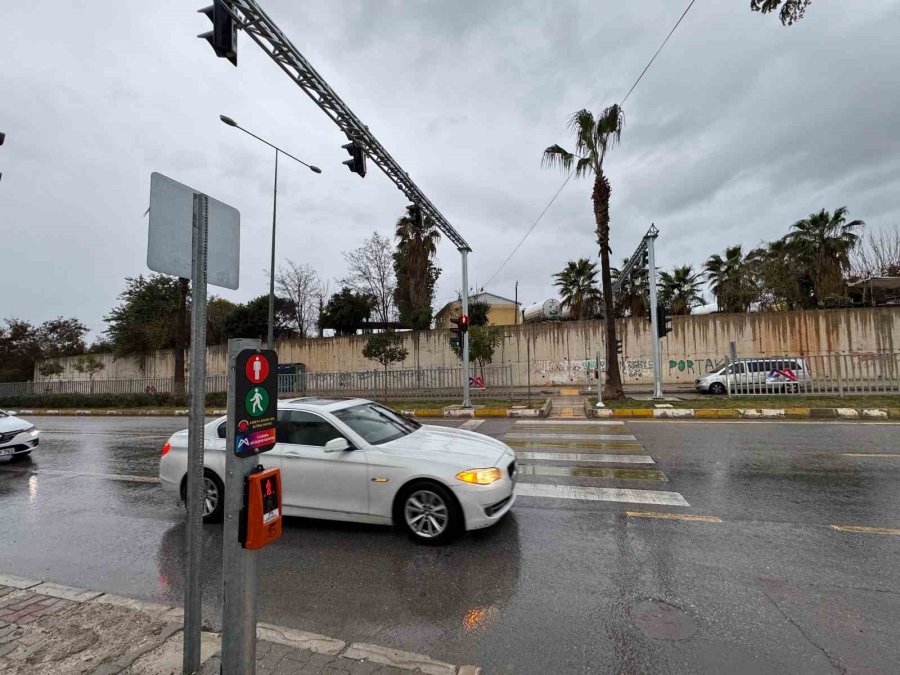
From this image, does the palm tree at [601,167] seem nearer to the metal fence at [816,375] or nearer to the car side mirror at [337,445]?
the metal fence at [816,375]

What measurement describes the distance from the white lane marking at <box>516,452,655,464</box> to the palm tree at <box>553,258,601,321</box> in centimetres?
2930

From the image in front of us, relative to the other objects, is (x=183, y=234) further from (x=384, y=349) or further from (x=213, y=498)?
(x=384, y=349)

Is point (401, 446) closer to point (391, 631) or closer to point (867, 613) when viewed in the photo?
point (391, 631)

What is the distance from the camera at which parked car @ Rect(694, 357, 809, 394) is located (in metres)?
16.6

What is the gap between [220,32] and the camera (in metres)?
6.29

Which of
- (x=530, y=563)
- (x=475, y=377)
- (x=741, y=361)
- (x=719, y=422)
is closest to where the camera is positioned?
(x=530, y=563)

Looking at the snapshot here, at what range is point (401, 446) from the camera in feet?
16.8

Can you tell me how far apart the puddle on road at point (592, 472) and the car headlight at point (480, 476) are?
260 cm

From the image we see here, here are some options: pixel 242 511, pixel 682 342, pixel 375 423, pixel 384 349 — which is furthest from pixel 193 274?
pixel 682 342

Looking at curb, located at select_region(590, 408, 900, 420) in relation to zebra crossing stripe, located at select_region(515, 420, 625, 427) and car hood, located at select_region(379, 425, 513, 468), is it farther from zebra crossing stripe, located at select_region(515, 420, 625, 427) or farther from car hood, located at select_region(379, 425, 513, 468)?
car hood, located at select_region(379, 425, 513, 468)

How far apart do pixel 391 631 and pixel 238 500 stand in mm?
1616

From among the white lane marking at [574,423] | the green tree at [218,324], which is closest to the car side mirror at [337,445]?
the white lane marking at [574,423]

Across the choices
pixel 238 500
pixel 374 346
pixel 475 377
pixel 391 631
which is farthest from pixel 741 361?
pixel 238 500

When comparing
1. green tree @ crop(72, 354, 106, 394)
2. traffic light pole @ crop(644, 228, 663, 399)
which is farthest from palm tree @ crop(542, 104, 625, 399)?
green tree @ crop(72, 354, 106, 394)
